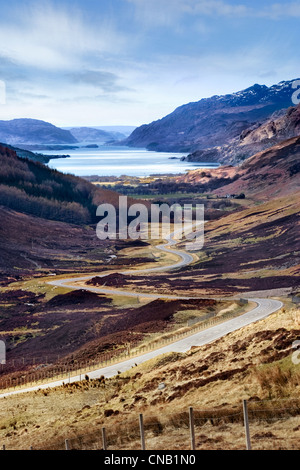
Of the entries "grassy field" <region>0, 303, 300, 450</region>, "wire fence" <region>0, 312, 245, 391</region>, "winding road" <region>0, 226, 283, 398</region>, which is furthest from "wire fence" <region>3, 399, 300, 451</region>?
"wire fence" <region>0, 312, 245, 391</region>

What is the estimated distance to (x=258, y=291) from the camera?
88.9 meters

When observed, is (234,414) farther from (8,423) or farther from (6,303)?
(6,303)

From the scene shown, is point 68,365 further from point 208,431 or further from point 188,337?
point 208,431

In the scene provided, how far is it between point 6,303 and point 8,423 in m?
64.7

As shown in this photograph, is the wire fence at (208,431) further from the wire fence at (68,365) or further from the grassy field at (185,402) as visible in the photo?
the wire fence at (68,365)

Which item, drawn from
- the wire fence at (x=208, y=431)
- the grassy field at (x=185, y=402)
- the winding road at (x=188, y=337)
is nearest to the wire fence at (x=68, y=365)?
the winding road at (x=188, y=337)

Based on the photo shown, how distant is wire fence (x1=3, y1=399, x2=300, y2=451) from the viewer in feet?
66.3

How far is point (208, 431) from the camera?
22484mm

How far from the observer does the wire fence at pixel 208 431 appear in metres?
20.2

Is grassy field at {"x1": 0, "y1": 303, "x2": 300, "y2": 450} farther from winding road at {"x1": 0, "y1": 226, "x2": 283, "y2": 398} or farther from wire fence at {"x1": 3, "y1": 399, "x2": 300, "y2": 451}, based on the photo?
winding road at {"x1": 0, "y1": 226, "x2": 283, "y2": 398}

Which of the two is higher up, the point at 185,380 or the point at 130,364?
the point at 185,380

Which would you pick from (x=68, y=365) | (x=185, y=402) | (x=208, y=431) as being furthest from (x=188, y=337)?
(x=208, y=431)

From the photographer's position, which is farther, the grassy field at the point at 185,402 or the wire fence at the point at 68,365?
the wire fence at the point at 68,365
